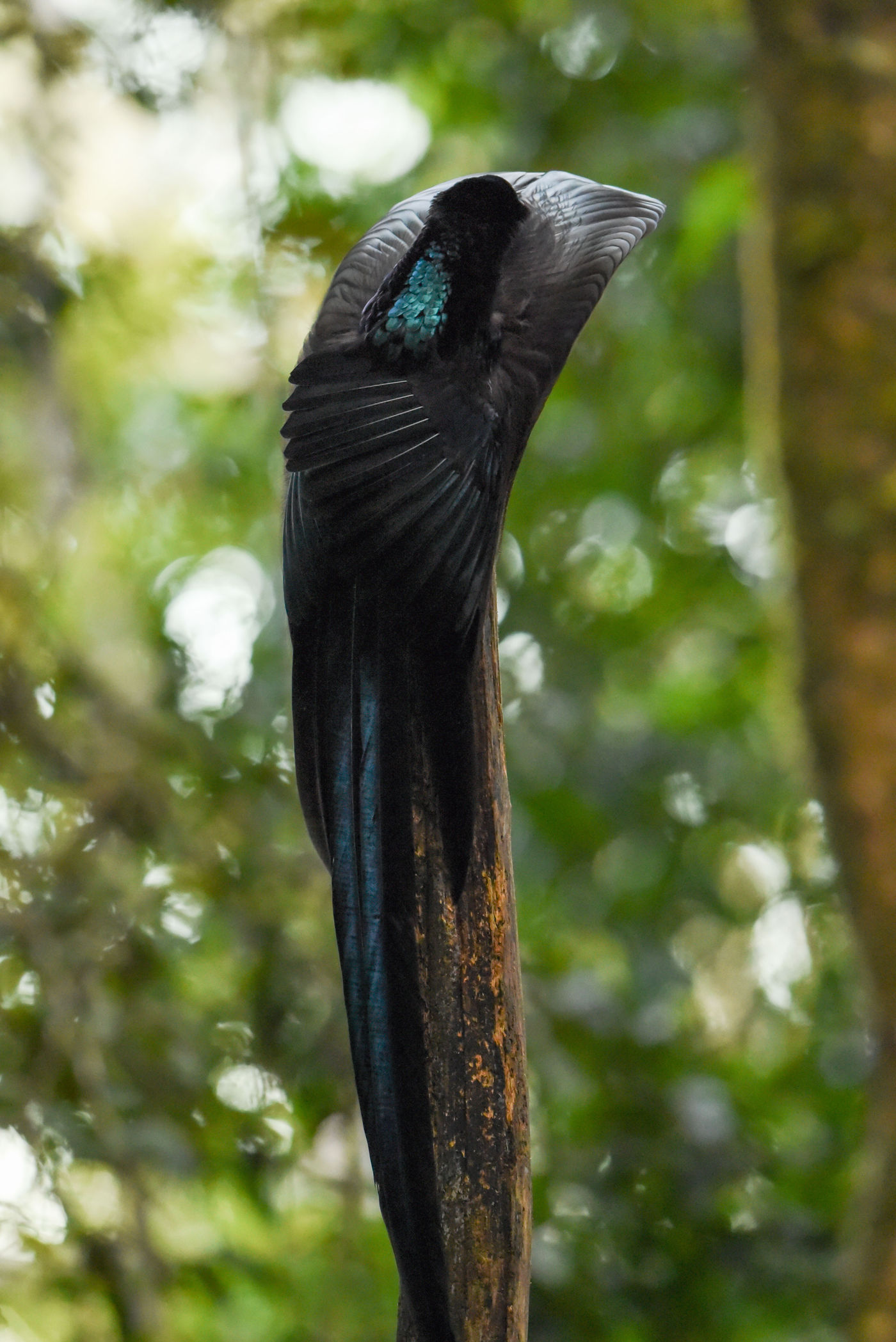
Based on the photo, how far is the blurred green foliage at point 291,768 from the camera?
2096mm

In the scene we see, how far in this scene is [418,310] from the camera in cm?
117

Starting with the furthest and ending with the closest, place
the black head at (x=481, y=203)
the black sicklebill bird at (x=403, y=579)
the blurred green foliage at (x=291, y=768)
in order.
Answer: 1. the blurred green foliage at (x=291, y=768)
2. the black head at (x=481, y=203)
3. the black sicklebill bird at (x=403, y=579)

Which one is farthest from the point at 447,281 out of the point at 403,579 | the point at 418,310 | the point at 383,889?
the point at 383,889

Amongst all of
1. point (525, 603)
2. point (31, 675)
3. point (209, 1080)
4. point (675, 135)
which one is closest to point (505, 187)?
point (31, 675)

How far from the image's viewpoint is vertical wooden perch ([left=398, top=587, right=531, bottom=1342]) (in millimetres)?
1114

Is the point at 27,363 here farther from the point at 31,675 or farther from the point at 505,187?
the point at 505,187

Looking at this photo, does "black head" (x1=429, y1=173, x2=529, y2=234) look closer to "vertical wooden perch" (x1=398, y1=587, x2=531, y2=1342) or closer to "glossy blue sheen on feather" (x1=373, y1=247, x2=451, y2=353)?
"glossy blue sheen on feather" (x1=373, y1=247, x2=451, y2=353)

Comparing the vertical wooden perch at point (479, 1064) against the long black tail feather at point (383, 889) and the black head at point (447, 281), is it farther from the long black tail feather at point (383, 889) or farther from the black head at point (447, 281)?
the black head at point (447, 281)

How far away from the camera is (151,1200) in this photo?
83.0 inches

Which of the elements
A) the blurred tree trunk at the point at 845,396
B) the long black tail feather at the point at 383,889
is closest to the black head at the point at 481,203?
the blurred tree trunk at the point at 845,396

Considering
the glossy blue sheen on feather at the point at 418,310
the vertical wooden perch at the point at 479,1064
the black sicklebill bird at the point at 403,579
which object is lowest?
the vertical wooden perch at the point at 479,1064

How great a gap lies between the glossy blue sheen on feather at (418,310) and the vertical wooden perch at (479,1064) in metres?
Result: 0.28

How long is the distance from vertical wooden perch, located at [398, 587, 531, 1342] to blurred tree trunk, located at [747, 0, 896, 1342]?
0.34 m

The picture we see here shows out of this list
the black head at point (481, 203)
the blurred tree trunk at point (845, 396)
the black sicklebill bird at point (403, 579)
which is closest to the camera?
the blurred tree trunk at point (845, 396)
